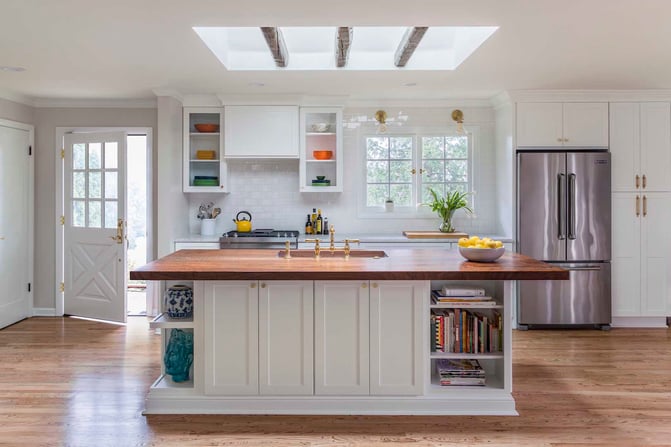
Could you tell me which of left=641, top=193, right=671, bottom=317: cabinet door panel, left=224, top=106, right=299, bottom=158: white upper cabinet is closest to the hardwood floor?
left=641, top=193, right=671, bottom=317: cabinet door panel

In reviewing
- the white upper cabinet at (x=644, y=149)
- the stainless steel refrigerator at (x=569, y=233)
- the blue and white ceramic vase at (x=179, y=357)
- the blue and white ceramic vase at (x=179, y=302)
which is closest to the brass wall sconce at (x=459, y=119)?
the stainless steel refrigerator at (x=569, y=233)

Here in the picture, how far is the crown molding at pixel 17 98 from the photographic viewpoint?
17.8ft

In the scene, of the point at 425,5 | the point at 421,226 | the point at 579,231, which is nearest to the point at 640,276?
the point at 579,231

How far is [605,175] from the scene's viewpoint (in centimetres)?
538

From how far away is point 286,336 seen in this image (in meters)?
3.25

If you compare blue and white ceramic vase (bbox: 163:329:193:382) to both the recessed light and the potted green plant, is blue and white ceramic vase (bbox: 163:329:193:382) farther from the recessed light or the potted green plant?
the potted green plant

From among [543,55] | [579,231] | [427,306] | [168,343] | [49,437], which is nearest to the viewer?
[49,437]

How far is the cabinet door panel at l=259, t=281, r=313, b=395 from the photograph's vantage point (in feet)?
10.6

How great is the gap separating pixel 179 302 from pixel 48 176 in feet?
12.0

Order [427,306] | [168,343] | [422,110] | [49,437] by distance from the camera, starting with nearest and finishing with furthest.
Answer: [49,437]
[427,306]
[168,343]
[422,110]

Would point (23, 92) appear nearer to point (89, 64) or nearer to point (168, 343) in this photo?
point (89, 64)

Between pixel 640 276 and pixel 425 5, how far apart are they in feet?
13.2

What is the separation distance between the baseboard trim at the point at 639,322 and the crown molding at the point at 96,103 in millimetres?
5473

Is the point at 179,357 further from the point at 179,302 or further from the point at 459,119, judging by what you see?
the point at 459,119
